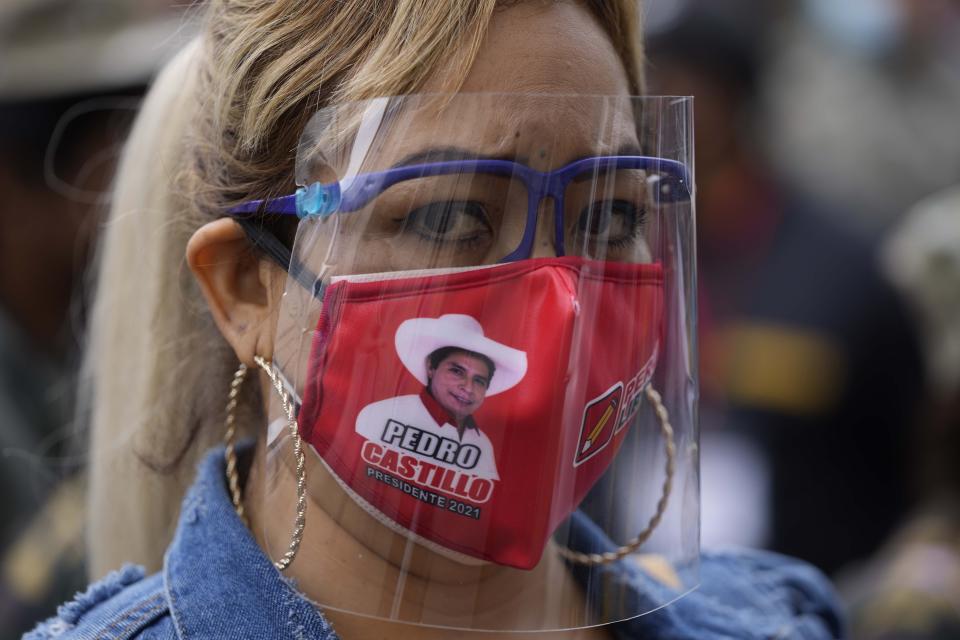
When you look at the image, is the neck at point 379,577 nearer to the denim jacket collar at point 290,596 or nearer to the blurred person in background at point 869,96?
the denim jacket collar at point 290,596

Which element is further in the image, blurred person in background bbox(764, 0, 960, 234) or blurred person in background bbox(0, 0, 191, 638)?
blurred person in background bbox(764, 0, 960, 234)

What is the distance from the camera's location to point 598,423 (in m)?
1.63

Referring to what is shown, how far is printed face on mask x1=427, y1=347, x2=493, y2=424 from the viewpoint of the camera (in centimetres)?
154

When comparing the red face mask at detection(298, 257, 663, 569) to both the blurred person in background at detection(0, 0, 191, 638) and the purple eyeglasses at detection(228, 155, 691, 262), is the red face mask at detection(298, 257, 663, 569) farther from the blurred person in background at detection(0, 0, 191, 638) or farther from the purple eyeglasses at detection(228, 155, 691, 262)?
the blurred person in background at detection(0, 0, 191, 638)

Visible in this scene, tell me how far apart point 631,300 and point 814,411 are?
257cm

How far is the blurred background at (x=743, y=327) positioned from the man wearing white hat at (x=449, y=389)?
65.8 inches

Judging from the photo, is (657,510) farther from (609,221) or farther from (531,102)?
(531,102)

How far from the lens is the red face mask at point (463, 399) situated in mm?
1542

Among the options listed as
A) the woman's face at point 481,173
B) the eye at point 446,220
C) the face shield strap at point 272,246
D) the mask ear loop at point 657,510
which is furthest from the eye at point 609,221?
the face shield strap at point 272,246

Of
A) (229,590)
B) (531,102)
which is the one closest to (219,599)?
(229,590)

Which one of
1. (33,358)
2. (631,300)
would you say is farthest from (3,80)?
(631,300)

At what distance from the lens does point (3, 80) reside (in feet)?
13.6

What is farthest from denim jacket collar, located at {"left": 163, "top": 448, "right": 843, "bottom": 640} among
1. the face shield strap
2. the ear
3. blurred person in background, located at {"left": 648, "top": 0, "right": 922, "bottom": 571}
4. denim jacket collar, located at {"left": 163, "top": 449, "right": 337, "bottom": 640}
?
blurred person in background, located at {"left": 648, "top": 0, "right": 922, "bottom": 571}

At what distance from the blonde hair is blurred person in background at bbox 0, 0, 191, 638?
90 cm
